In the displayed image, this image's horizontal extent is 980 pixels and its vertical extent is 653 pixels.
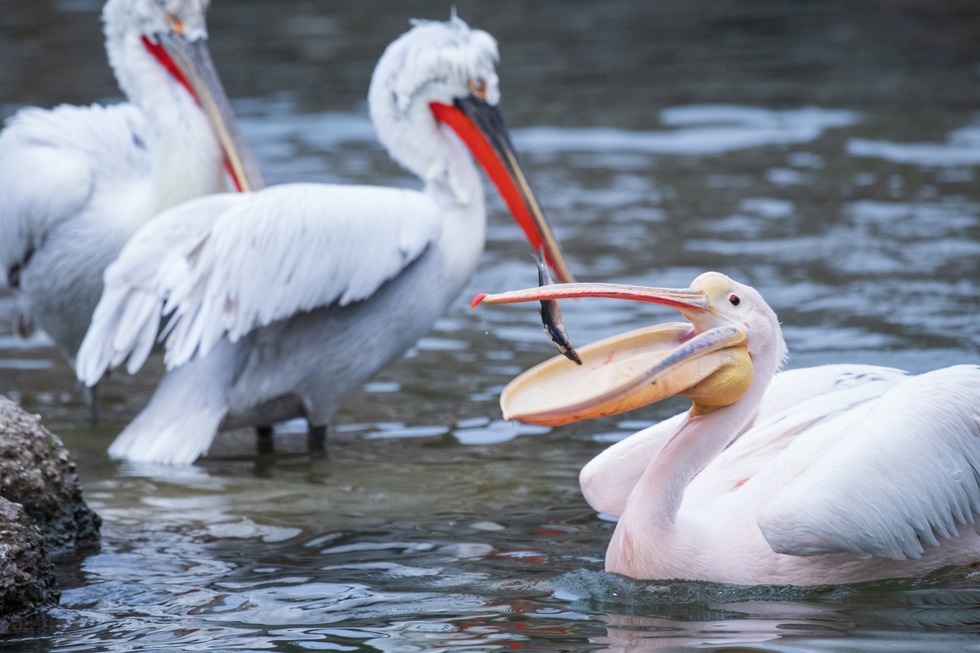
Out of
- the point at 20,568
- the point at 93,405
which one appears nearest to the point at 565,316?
the point at 93,405

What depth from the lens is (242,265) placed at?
4590 millimetres

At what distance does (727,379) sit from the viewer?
3.27 metres

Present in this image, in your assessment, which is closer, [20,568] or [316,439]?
[20,568]

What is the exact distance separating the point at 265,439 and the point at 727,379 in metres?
2.34

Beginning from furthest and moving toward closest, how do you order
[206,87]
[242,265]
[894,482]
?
[206,87] < [242,265] < [894,482]

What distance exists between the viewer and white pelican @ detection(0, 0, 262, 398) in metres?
5.22

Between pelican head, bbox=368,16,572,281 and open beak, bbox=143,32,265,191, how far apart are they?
511 mm

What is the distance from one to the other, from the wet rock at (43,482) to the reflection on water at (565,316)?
10 cm

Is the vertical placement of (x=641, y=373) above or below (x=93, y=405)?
above

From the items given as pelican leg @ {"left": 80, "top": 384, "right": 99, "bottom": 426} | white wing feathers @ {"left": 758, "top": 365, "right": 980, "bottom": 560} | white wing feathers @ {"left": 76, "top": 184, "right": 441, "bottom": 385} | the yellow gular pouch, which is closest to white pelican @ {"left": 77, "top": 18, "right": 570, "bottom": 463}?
white wing feathers @ {"left": 76, "top": 184, "right": 441, "bottom": 385}

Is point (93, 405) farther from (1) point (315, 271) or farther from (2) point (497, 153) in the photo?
(2) point (497, 153)

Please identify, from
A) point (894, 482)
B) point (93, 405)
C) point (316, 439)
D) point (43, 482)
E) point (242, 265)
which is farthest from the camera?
point (93, 405)

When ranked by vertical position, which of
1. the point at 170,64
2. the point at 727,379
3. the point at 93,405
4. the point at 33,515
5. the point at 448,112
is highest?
the point at 170,64

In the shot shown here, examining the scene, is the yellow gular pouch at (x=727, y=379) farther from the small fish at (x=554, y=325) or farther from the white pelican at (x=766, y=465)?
the small fish at (x=554, y=325)
